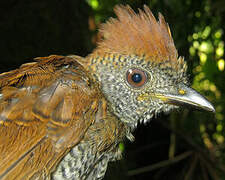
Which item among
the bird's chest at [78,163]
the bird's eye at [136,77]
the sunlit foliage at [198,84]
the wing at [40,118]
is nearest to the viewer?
the wing at [40,118]

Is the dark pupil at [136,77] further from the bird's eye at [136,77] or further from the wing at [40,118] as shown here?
the wing at [40,118]

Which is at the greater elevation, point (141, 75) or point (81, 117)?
point (141, 75)

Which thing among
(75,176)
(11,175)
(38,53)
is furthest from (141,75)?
(38,53)

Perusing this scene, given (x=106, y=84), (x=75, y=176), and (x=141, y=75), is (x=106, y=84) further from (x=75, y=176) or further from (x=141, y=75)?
(x=75, y=176)

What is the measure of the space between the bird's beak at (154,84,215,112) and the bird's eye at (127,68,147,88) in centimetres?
13

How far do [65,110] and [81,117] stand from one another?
0.32ft

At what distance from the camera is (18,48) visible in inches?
132

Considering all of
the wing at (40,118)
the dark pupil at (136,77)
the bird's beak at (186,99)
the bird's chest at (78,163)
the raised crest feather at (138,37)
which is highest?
the raised crest feather at (138,37)

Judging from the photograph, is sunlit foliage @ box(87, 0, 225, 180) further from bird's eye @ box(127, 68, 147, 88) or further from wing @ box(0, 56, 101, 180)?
wing @ box(0, 56, 101, 180)

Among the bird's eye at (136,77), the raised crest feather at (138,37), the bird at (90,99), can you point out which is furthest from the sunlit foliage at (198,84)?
the bird's eye at (136,77)

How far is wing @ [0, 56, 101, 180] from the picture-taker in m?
1.33

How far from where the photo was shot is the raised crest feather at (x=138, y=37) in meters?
1.63

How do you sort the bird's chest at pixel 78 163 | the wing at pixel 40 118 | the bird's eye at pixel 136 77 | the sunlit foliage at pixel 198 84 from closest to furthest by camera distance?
the wing at pixel 40 118 → the bird's chest at pixel 78 163 → the bird's eye at pixel 136 77 → the sunlit foliage at pixel 198 84

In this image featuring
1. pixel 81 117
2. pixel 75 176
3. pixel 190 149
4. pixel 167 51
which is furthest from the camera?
pixel 190 149
